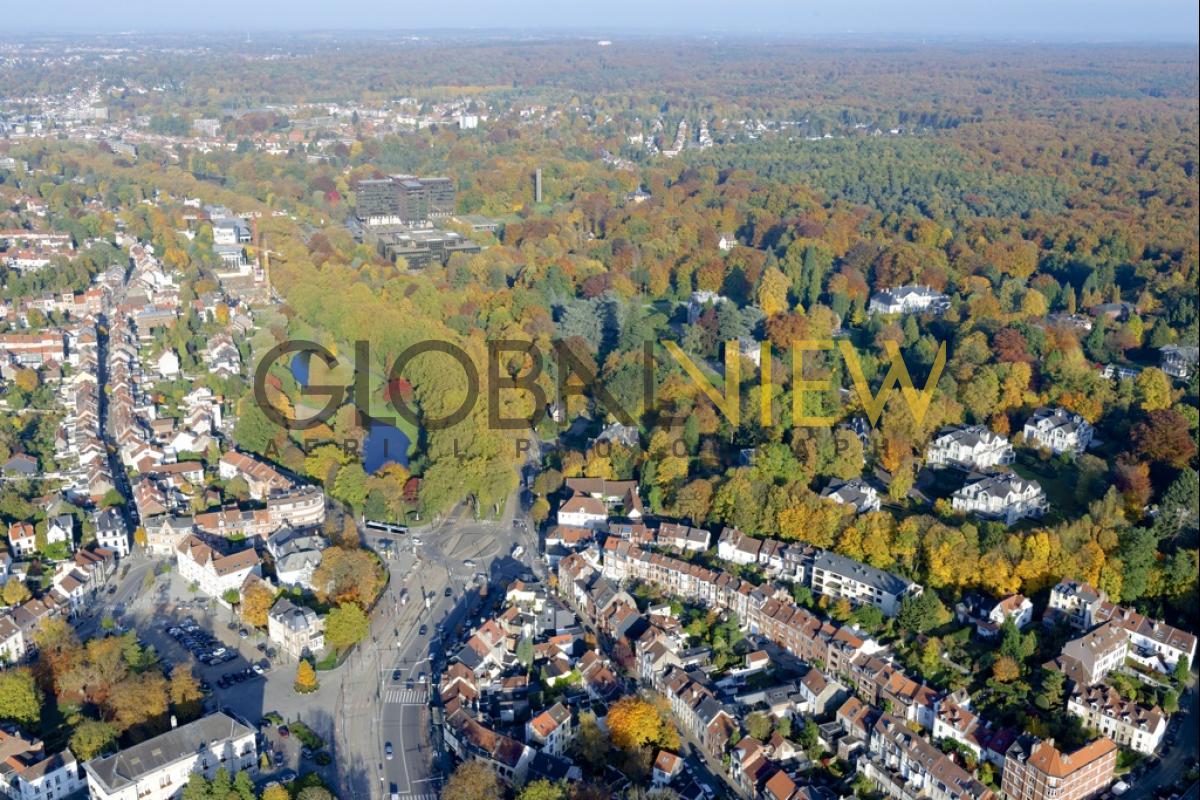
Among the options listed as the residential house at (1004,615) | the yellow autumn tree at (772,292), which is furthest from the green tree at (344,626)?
the yellow autumn tree at (772,292)

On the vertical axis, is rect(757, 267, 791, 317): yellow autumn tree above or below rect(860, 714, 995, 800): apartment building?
above

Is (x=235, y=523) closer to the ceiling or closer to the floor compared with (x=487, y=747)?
closer to the ceiling

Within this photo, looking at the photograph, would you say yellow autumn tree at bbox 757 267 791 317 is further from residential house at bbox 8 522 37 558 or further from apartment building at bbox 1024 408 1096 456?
residential house at bbox 8 522 37 558

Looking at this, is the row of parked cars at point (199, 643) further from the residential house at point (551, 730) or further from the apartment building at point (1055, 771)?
the apartment building at point (1055, 771)

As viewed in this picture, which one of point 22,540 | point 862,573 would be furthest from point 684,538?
point 22,540

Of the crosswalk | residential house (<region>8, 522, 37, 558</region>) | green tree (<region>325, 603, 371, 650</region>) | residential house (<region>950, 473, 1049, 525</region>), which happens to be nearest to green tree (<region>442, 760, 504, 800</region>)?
the crosswalk

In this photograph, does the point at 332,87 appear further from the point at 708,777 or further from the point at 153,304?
the point at 708,777

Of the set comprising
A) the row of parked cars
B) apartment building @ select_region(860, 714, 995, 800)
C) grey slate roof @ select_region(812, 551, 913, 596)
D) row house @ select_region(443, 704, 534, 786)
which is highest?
grey slate roof @ select_region(812, 551, 913, 596)

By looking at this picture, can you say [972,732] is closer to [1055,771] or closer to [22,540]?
[1055,771]
